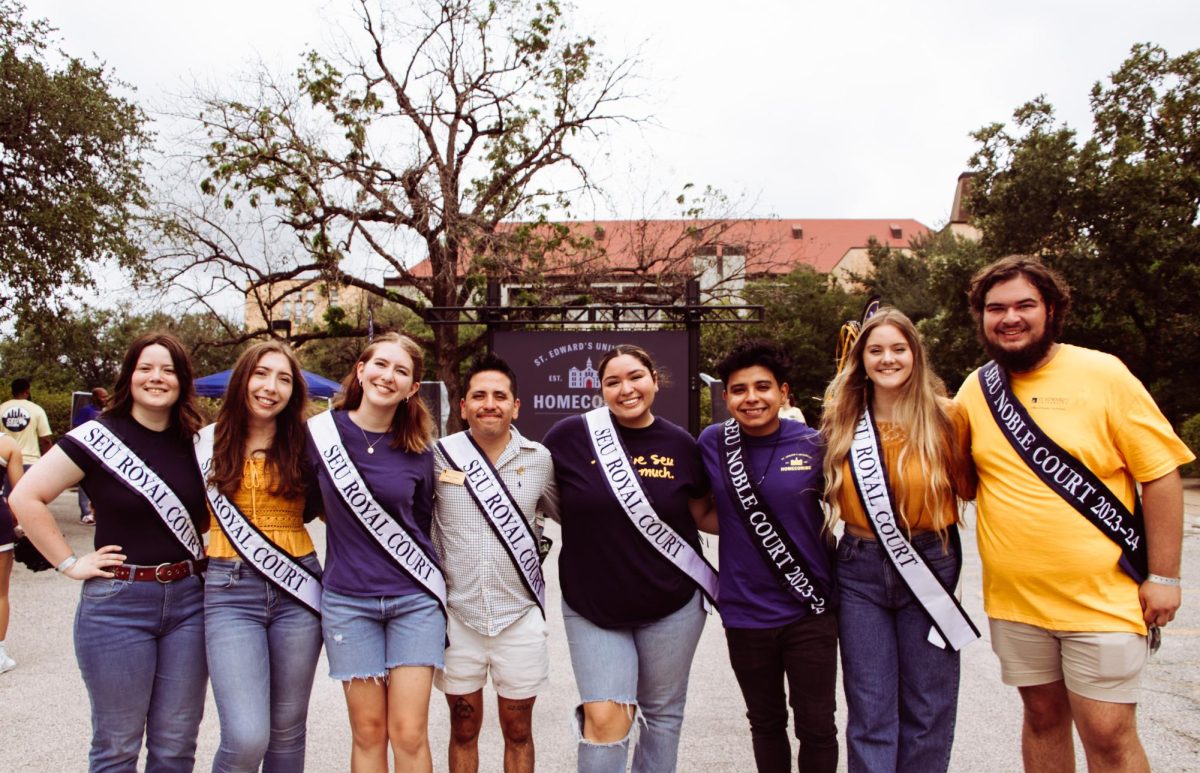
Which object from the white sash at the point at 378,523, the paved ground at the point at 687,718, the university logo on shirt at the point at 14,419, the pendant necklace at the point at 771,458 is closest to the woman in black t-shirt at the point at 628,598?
the pendant necklace at the point at 771,458

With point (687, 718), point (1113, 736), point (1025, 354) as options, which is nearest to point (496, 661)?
point (687, 718)

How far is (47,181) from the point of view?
10531mm

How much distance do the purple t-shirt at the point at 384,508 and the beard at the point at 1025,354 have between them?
2021mm

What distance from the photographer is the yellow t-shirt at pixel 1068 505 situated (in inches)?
97.9

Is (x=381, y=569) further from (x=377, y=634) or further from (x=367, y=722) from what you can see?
(x=367, y=722)

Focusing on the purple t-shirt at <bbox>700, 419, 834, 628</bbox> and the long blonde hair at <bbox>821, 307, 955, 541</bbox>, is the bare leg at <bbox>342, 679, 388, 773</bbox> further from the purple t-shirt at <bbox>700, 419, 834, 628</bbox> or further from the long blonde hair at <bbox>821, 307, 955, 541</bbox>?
the long blonde hair at <bbox>821, 307, 955, 541</bbox>

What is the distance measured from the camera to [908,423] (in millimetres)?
2805

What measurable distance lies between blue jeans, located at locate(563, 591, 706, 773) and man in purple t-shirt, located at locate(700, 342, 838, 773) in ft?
0.66

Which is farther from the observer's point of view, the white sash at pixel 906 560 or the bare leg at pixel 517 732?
the bare leg at pixel 517 732

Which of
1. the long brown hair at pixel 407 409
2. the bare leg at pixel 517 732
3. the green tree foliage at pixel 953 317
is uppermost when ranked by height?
the green tree foliage at pixel 953 317

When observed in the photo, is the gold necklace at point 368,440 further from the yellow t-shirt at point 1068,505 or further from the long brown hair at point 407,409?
the yellow t-shirt at point 1068,505

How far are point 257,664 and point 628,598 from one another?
48.5 inches

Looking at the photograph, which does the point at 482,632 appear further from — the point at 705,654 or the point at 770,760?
the point at 705,654

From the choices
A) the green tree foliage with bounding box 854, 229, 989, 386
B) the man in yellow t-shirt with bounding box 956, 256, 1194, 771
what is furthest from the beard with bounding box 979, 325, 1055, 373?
the green tree foliage with bounding box 854, 229, 989, 386
